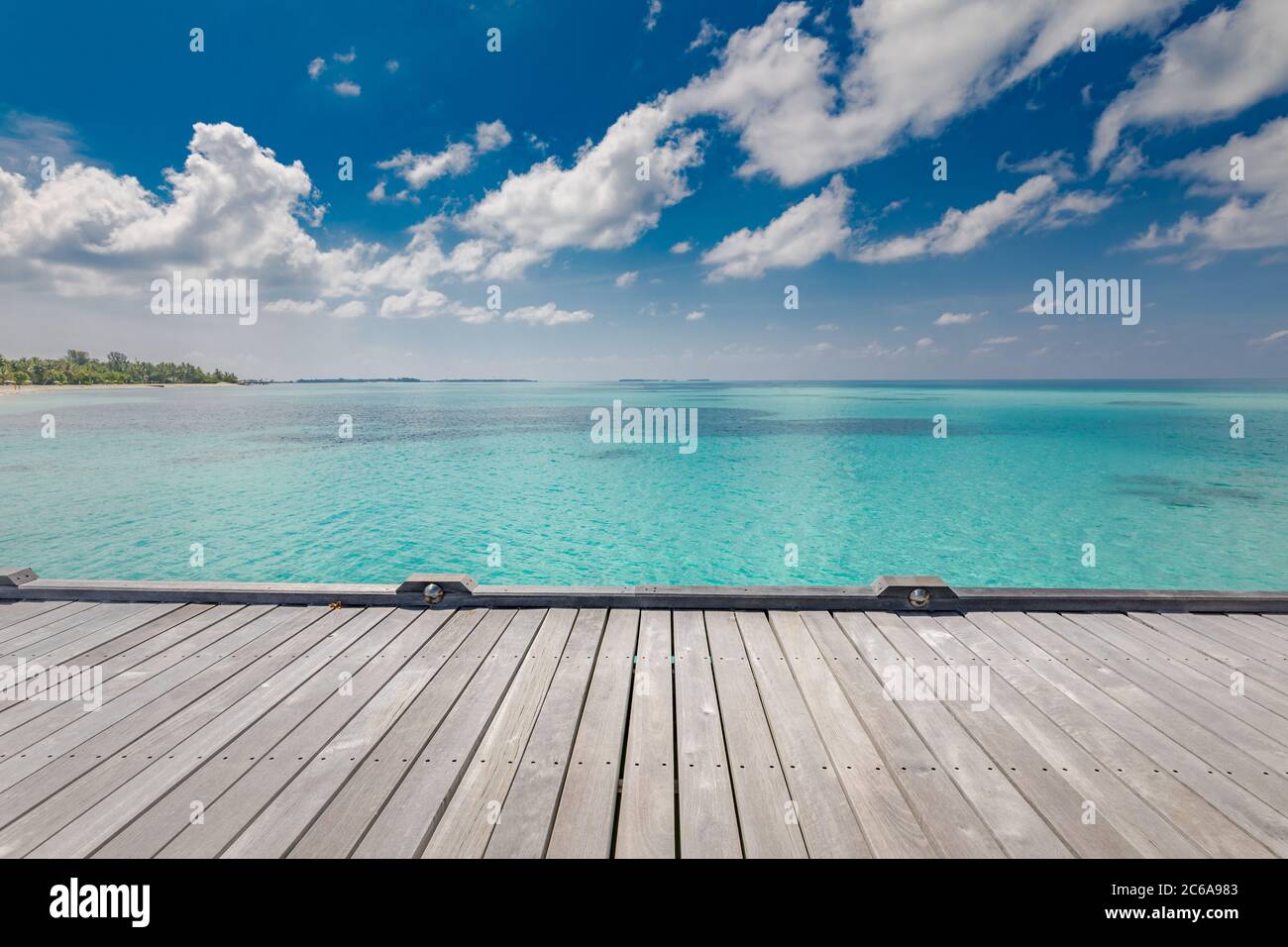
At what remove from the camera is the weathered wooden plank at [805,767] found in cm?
224

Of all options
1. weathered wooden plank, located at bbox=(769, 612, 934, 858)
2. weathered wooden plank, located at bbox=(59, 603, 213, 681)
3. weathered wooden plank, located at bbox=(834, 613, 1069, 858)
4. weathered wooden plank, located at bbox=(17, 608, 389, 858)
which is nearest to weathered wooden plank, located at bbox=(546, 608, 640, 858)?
weathered wooden plank, located at bbox=(769, 612, 934, 858)

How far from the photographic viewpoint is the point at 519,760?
2.73 meters

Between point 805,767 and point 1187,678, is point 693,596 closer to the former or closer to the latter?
point 805,767

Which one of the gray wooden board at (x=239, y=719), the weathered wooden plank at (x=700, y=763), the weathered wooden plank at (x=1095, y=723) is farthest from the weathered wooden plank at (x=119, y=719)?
the weathered wooden plank at (x=1095, y=723)

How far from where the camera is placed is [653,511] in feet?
64.2

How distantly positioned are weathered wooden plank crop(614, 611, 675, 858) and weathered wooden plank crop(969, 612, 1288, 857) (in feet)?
8.06

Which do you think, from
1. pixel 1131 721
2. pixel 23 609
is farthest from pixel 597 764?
pixel 23 609

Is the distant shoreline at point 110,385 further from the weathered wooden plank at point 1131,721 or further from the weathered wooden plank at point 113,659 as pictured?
the weathered wooden plank at point 1131,721

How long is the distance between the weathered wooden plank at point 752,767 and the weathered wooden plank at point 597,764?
0.57 meters

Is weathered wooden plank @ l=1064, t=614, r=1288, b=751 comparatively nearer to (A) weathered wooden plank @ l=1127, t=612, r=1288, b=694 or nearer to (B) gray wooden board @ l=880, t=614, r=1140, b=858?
(A) weathered wooden plank @ l=1127, t=612, r=1288, b=694

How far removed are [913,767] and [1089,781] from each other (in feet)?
2.62

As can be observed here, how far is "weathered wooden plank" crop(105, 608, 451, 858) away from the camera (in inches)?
89.0

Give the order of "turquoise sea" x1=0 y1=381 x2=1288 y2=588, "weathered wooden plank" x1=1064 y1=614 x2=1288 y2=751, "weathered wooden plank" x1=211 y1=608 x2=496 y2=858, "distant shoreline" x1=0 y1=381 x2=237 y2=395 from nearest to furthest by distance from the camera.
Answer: "weathered wooden plank" x1=211 y1=608 x2=496 y2=858, "weathered wooden plank" x1=1064 y1=614 x2=1288 y2=751, "turquoise sea" x1=0 y1=381 x2=1288 y2=588, "distant shoreline" x1=0 y1=381 x2=237 y2=395
